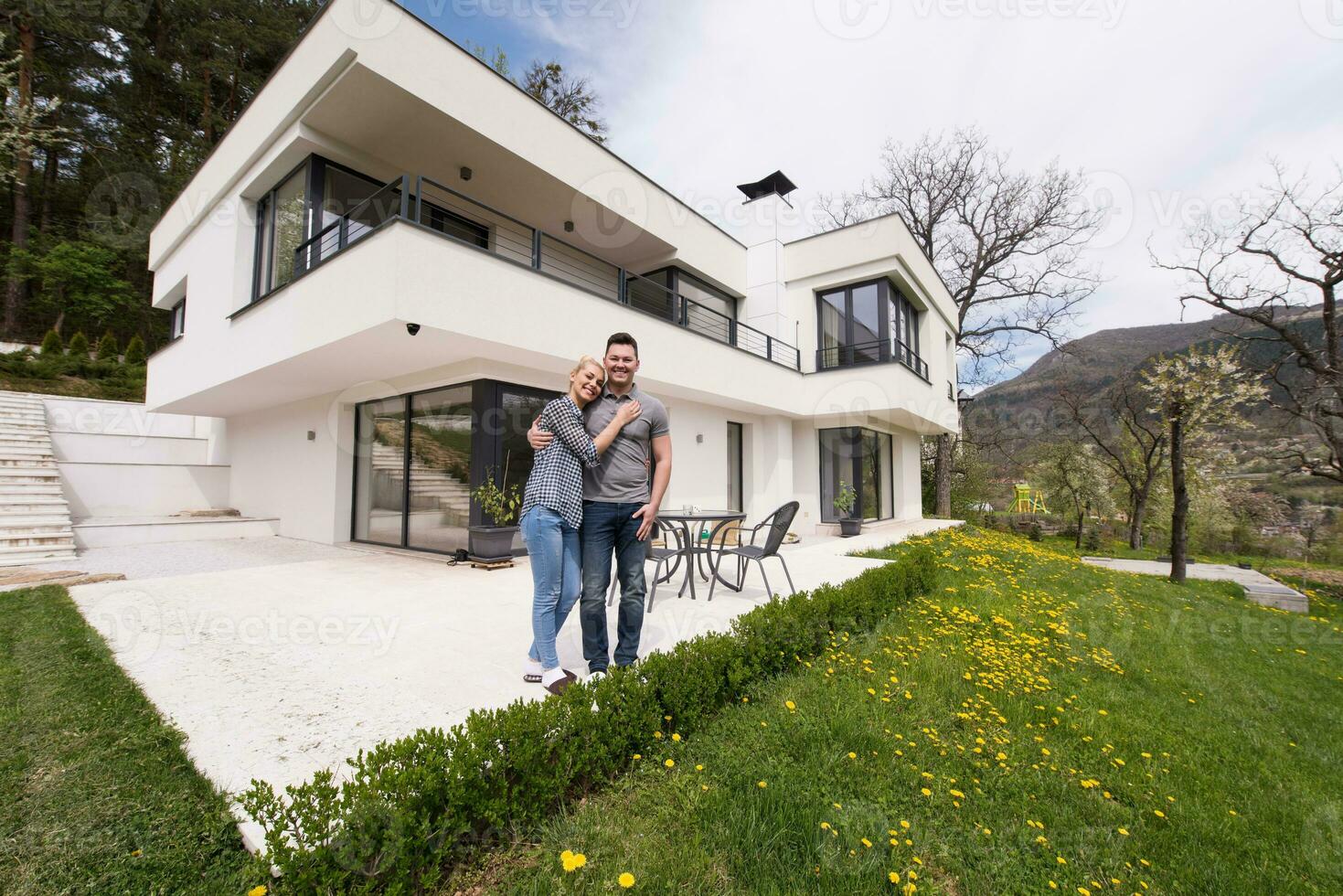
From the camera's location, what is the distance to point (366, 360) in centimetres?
630

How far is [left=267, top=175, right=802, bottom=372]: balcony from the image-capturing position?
5.65 meters

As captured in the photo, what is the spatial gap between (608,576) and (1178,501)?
11.0 metres

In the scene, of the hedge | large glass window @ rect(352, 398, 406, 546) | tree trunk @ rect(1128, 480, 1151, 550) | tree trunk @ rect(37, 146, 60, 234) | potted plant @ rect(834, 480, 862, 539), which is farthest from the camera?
tree trunk @ rect(37, 146, 60, 234)

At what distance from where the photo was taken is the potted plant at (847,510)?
11.2 metres

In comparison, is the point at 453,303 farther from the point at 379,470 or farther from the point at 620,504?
the point at 379,470

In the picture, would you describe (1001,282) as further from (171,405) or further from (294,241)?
(171,405)

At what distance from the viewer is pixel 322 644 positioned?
3.56 metres

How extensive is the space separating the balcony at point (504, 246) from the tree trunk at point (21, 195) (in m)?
16.5

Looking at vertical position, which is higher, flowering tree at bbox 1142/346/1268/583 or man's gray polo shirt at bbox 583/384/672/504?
flowering tree at bbox 1142/346/1268/583

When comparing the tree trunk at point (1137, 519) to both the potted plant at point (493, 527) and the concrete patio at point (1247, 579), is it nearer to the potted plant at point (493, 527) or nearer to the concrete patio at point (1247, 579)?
the concrete patio at point (1247, 579)

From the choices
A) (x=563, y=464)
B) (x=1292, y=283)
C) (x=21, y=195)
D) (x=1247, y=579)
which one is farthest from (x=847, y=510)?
(x=21, y=195)

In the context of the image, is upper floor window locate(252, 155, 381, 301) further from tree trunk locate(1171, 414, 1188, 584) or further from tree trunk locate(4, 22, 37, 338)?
tree trunk locate(4, 22, 37, 338)

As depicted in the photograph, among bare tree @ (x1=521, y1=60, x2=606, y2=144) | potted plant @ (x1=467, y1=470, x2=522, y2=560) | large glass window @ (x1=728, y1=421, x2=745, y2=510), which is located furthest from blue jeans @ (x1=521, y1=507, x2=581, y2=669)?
bare tree @ (x1=521, y1=60, x2=606, y2=144)

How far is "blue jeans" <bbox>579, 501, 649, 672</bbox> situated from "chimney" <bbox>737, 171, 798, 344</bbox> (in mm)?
9849
